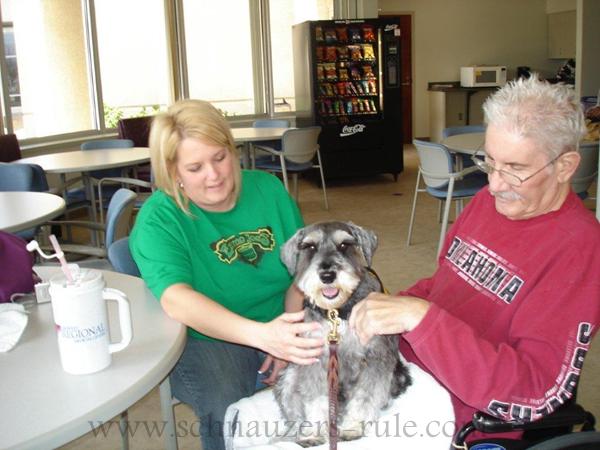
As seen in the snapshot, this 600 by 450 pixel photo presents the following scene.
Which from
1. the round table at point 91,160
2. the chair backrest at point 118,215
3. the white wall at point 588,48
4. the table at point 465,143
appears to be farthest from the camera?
the white wall at point 588,48

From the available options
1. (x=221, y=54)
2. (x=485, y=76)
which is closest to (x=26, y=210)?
(x=221, y=54)

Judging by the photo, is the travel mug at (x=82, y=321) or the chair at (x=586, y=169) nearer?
the travel mug at (x=82, y=321)

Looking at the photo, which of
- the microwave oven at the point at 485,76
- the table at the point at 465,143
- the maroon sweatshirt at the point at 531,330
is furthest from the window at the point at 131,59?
the maroon sweatshirt at the point at 531,330

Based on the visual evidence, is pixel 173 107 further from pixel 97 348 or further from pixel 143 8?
pixel 143 8

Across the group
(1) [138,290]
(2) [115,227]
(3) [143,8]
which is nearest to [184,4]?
(3) [143,8]

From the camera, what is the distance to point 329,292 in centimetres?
145

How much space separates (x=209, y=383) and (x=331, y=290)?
48 cm

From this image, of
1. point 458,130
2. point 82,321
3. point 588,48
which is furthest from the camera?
point 588,48

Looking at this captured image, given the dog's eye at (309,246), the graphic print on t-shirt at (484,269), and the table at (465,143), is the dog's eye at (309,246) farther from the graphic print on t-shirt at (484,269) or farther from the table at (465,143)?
the table at (465,143)

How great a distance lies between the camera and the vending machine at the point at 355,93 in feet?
25.8

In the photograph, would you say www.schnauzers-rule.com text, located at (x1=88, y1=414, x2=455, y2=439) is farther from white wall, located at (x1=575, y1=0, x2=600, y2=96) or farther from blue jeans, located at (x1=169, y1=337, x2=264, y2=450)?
white wall, located at (x1=575, y1=0, x2=600, y2=96)

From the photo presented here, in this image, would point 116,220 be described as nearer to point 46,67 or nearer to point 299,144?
point 299,144

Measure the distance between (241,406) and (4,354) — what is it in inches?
21.5

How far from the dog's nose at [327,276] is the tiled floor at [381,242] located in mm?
807
